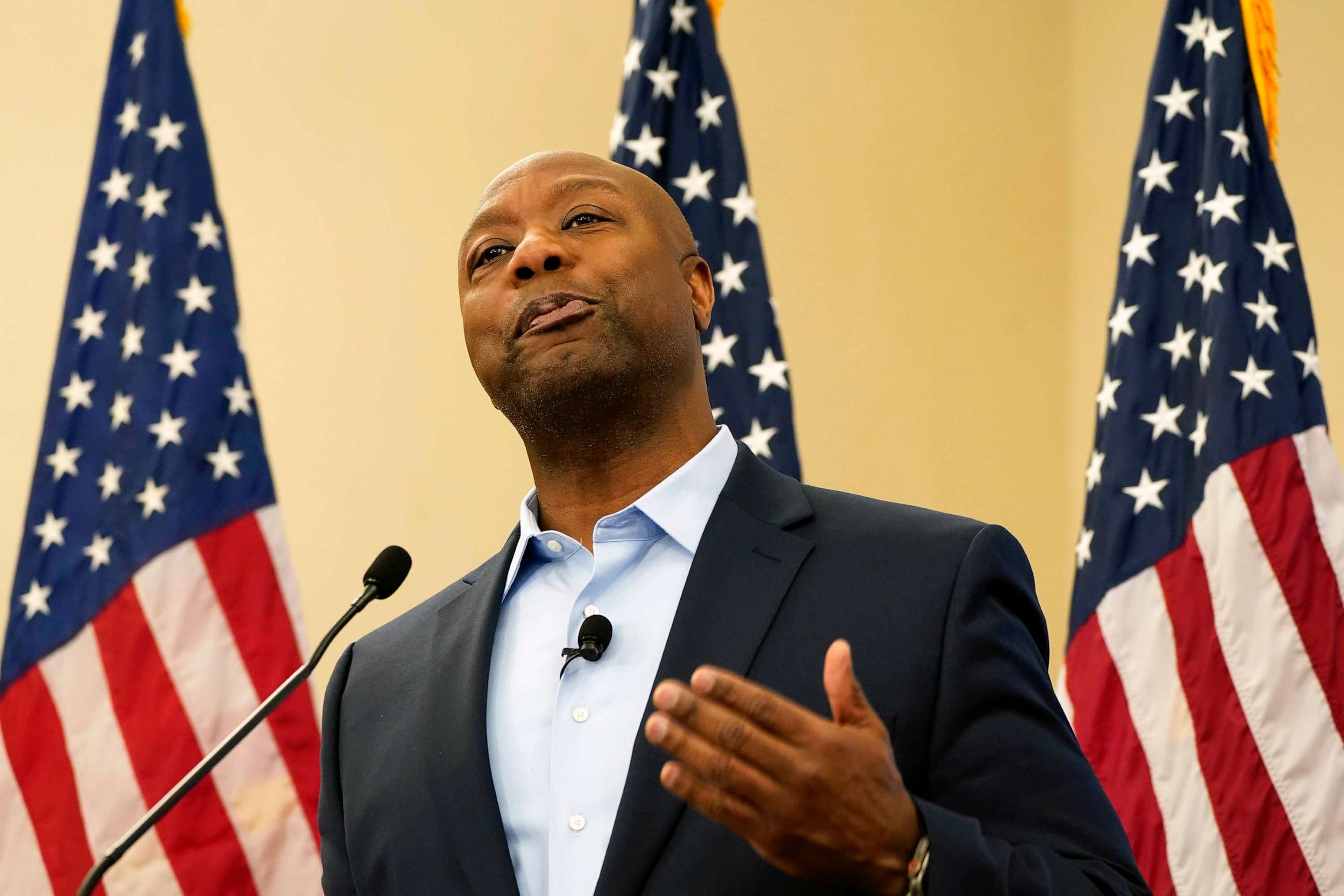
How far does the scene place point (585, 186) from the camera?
6.00 feet

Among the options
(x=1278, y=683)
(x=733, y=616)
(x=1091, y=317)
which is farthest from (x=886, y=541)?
(x=1091, y=317)

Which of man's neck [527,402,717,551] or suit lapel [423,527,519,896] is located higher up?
man's neck [527,402,717,551]

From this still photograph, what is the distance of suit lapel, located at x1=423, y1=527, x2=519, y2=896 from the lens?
1.39 metres

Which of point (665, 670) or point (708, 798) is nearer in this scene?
point (708, 798)

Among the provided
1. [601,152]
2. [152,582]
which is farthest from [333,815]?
[601,152]

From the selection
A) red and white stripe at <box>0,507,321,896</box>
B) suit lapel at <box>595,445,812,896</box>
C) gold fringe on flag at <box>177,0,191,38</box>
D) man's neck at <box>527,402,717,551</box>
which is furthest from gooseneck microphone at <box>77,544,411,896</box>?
gold fringe on flag at <box>177,0,191,38</box>

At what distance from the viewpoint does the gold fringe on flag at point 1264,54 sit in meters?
3.10

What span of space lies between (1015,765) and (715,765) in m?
0.42

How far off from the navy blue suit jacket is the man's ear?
0.31 meters

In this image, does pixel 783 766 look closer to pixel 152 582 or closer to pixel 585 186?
pixel 585 186

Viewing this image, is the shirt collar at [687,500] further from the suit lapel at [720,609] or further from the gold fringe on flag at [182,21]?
the gold fringe on flag at [182,21]

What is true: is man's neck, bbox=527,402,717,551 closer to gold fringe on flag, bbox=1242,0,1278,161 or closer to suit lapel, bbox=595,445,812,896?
suit lapel, bbox=595,445,812,896

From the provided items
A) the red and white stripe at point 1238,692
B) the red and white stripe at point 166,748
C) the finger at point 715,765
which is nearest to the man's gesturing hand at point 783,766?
the finger at point 715,765

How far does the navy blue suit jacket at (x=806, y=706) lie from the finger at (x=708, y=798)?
0.18m
